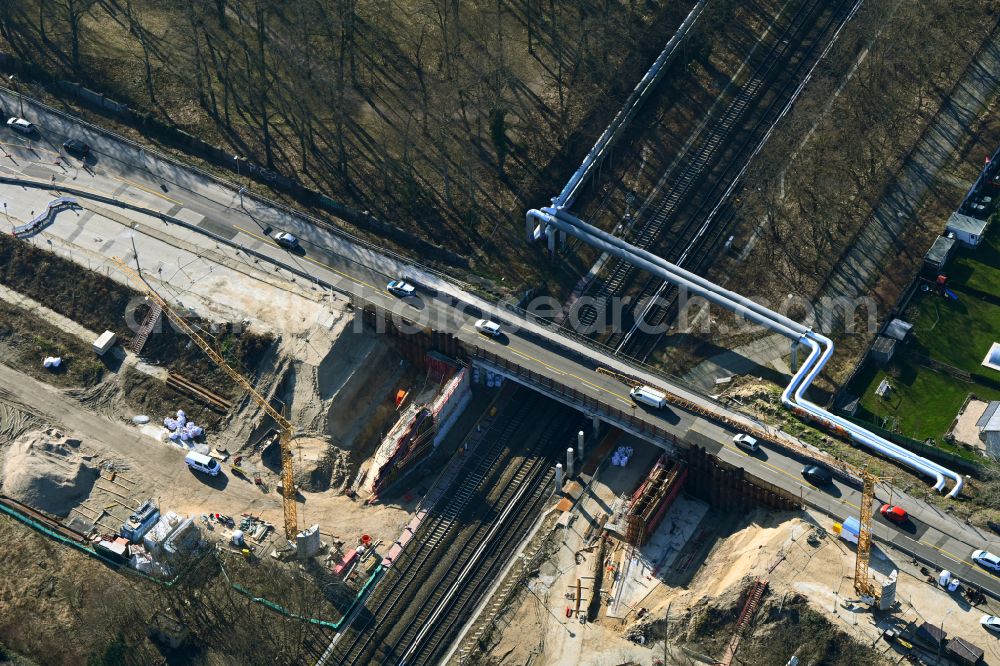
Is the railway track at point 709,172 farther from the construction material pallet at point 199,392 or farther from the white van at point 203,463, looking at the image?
the white van at point 203,463

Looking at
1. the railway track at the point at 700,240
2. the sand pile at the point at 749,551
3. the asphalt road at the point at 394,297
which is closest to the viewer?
the sand pile at the point at 749,551

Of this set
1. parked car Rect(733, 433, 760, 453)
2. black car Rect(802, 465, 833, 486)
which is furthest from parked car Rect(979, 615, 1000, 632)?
Answer: parked car Rect(733, 433, 760, 453)

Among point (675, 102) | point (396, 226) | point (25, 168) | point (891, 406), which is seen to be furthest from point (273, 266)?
point (891, 406)

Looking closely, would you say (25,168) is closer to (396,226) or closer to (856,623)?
(396,226)

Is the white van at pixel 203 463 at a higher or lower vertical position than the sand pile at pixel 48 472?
higher

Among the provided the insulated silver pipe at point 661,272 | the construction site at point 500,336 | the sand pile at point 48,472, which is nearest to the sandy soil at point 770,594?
the construction site at point 500,336

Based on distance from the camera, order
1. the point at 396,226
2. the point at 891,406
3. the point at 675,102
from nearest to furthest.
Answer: the point at 891,406 < the point at 396,226 < the point at 675,102

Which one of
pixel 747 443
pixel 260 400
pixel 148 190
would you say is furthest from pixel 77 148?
pixel 747 443
